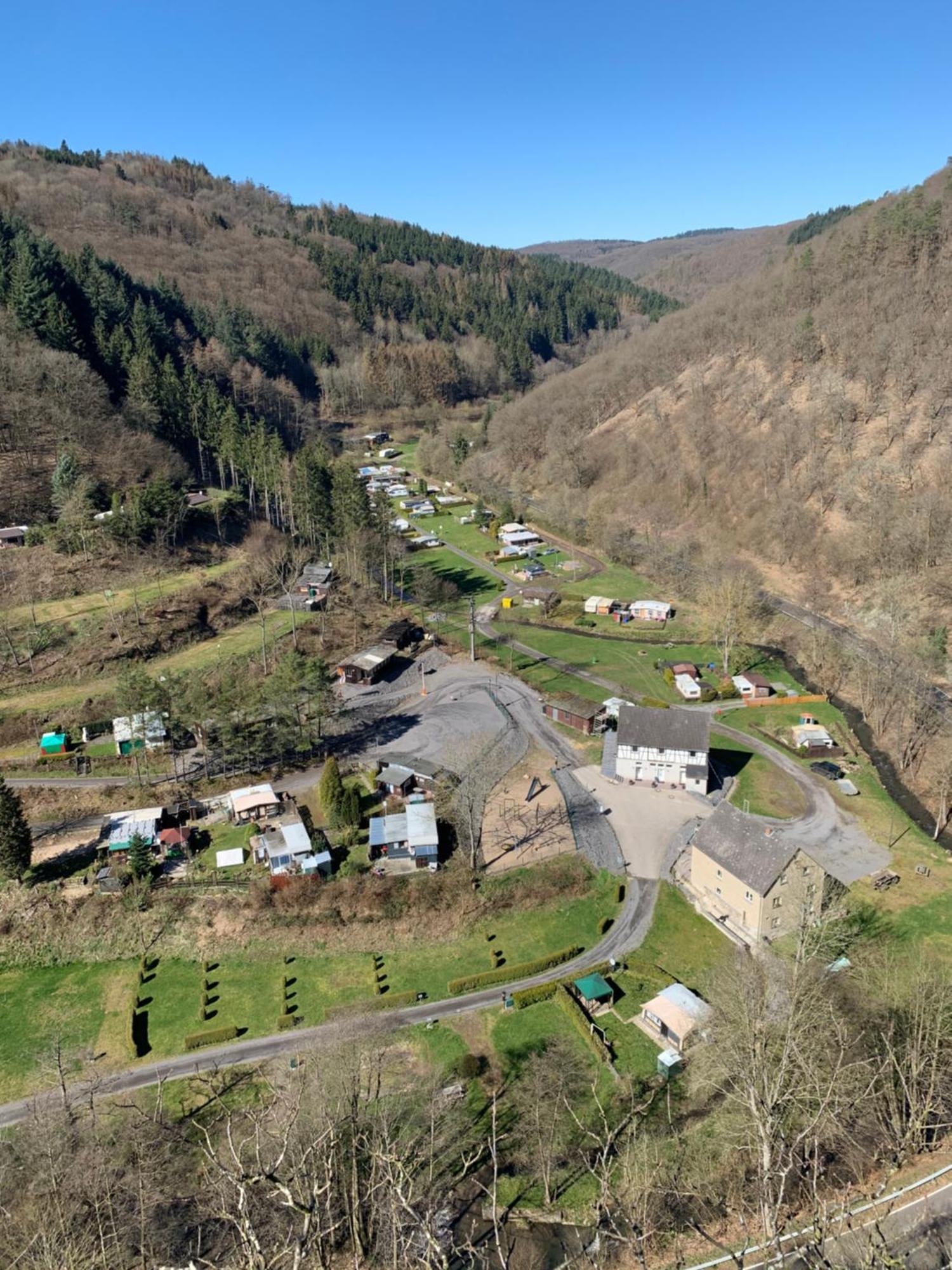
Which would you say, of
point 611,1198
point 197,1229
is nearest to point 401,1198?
point 611,1198

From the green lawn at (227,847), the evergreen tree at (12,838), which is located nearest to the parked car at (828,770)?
the green lawn at (227,847)

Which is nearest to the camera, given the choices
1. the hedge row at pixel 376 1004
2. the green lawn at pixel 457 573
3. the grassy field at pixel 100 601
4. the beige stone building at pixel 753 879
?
the hedge row at pixel 376 1004

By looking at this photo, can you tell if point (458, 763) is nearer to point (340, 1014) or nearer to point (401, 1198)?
point (340, 1014)

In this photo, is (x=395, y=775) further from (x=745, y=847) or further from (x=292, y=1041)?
(x=745, y=847)

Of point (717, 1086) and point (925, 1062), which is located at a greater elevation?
point (925, 1062)

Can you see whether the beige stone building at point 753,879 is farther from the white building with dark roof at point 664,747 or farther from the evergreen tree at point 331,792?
the evergreen tree at point 331,792

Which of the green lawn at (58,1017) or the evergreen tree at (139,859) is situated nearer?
the green lawn at (58,1017)
